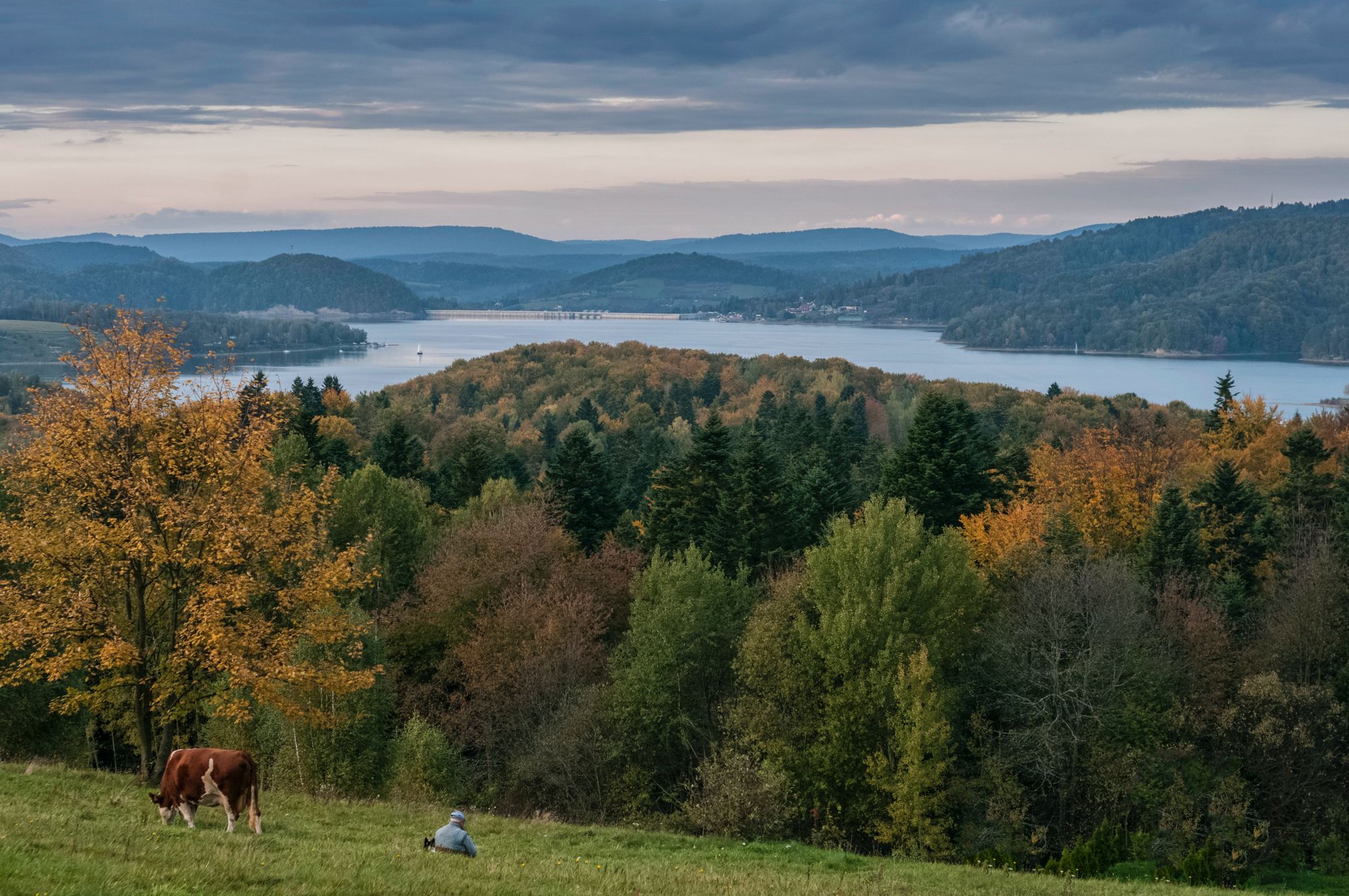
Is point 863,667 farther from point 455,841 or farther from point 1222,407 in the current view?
point 1222,407

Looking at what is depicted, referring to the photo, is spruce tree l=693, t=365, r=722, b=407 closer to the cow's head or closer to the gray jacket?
the gray jacket

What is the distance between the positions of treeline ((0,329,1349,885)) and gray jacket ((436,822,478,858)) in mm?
6536

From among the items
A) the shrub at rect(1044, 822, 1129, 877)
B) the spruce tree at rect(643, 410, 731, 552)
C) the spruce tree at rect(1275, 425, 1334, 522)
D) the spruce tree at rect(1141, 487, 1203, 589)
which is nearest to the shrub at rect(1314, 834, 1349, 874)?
the shrub at rect(1044, 822, 1129, 877)

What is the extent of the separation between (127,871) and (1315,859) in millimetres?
32115

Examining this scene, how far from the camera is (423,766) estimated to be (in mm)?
32188

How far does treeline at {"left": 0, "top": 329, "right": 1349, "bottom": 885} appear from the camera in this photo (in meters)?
32.3

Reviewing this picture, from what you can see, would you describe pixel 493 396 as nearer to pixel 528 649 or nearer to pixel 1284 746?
pixel 528 649

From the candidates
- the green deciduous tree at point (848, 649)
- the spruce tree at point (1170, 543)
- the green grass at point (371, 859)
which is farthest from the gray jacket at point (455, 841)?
the spruce tree at point (1170, 543)

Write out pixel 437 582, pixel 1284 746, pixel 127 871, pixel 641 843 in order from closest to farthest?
1. pixel 127 871
2. pixel 641 843
3. pixel 1284 746
4. pixel 437 582

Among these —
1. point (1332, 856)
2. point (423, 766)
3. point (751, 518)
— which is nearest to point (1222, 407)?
point (751, 518)

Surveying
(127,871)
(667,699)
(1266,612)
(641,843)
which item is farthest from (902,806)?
(127,871)

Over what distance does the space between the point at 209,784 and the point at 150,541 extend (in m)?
6.79

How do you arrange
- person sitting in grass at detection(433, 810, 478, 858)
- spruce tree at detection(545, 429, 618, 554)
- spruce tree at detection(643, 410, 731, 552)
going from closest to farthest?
person sitting in grass at detection(433, 810, 478, 858), spruce tree at detection(643, 410, 731, 552), spruce tree at detection(545, 429, 618, 554)

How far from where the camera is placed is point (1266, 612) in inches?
1581
